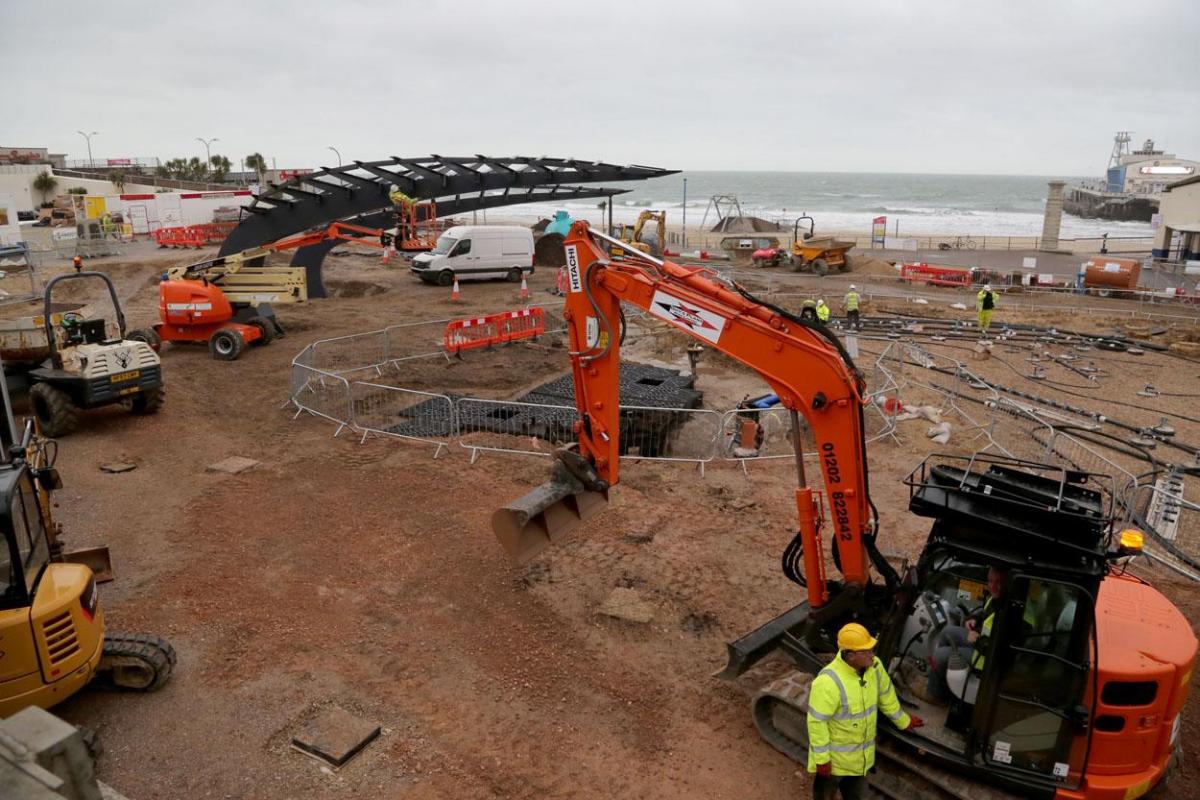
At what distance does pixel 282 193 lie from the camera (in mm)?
26484

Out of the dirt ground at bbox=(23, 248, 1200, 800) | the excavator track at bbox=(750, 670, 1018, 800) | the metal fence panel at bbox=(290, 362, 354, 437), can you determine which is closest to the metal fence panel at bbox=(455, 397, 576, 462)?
the dirt ground at bbox=(23, 248, 1200, 800)

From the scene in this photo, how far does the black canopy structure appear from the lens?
26078 mm

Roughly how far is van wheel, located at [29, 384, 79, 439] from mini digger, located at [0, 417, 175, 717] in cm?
731

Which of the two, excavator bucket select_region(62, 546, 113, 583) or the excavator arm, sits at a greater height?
the excavator arm

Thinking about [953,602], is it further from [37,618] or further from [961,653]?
[37,618]

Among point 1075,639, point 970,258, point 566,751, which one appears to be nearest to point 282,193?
point 566,751

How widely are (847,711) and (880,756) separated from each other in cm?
108

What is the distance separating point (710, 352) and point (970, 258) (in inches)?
1233

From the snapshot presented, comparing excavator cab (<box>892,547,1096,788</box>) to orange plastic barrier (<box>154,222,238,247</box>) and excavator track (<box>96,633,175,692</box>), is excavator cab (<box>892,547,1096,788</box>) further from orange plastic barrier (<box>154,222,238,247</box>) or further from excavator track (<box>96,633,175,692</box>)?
orange plastic barrier (<box>154,222,238,247</box>)

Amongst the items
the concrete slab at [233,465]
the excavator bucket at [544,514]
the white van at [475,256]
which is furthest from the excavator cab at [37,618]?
the white van at [475,256]

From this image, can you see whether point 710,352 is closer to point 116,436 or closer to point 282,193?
point 116,436

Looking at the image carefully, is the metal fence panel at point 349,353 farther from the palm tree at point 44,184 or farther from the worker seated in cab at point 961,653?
the palm tree at point 44,184

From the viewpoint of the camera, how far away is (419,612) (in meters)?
8.92

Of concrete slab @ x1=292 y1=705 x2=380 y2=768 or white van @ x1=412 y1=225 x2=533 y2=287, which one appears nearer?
concrete slab @ x1=292 y1=705 x2=380 y2=768
